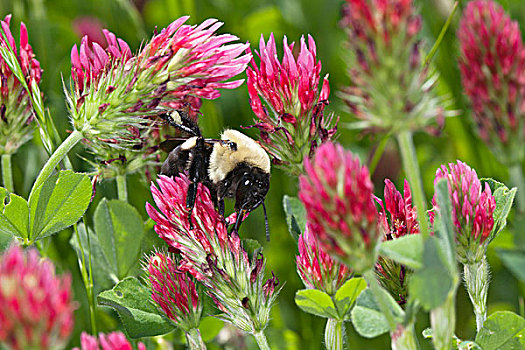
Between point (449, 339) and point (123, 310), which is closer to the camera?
point (449, 339)

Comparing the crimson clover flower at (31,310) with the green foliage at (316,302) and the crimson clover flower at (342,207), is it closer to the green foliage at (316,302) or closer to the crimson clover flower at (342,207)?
the crimson clover flower at (342,207)

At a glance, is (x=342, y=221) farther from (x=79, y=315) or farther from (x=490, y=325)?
(x=79, y=315)

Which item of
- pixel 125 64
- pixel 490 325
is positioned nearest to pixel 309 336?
pixel 490 325

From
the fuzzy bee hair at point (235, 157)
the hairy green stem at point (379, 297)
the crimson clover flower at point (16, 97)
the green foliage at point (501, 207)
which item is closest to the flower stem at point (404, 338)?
the hairy green stem at point (379, 297)

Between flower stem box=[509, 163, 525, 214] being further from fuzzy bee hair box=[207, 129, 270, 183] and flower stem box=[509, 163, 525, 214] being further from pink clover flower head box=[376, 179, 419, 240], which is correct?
fuzzy bee hair box=[207, 129, 270, 183]

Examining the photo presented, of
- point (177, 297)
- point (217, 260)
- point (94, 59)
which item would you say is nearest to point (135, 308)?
point (177, 297)

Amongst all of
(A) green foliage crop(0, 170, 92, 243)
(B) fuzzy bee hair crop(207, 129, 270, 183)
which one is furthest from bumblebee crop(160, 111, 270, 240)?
(A) green foliage crop(0, 170, 92, 243)
